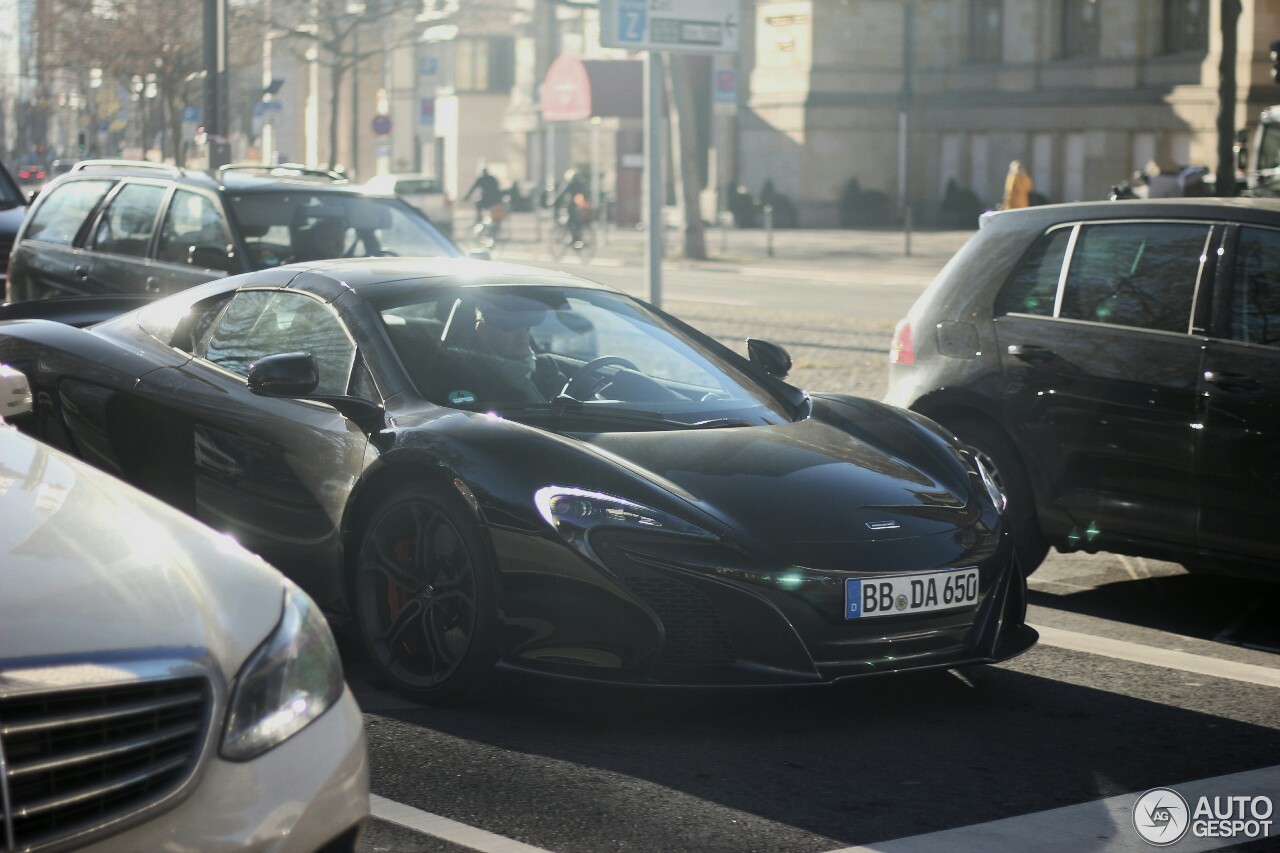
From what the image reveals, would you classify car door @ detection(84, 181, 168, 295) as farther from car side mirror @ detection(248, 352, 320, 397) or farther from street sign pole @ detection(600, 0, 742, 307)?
car side mirror @ detection(248, 352, 320, 397)

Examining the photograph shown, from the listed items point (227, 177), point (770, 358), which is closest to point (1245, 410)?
point (770, 358)

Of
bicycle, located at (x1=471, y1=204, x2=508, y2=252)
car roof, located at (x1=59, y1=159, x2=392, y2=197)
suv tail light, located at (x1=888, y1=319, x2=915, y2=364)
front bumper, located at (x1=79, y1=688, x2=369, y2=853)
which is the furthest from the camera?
bicycle, located at (x1=471, y1=204, x2=508, y2=252)

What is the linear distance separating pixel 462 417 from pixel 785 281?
81.1ft

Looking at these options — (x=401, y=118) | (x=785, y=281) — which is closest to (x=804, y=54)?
(x=785, y=281)

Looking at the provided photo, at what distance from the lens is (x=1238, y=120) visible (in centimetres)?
4141

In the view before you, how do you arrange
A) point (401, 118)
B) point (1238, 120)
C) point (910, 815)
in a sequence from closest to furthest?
point (910, 815)
point (1238, 120)
point (401, 118)

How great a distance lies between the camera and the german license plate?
516cm

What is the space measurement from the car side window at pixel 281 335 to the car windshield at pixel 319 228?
468 cm

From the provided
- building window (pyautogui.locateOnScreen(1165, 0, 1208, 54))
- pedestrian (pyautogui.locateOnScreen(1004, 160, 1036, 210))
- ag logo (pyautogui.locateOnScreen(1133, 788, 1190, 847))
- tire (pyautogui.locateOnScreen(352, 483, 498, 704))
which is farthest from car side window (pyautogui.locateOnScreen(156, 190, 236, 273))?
building window (pyautogui.locateOnScreen(1165, 0, 1208, 54))

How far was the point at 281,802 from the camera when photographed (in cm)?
320

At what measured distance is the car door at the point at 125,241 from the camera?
11883mm

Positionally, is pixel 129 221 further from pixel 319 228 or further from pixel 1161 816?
pixel 1161 816

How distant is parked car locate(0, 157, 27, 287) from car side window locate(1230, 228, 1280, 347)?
41.4 ft

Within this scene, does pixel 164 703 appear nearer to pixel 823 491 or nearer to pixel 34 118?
pixel 823 491
